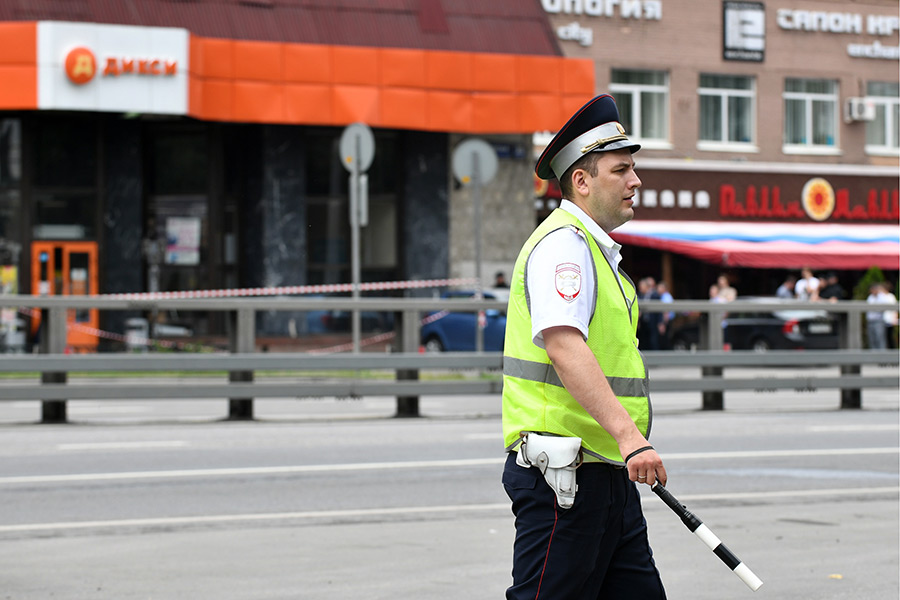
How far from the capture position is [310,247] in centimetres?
2662

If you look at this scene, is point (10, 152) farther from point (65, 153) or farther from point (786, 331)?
point (786, 331)

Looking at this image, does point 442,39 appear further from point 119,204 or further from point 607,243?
point 607,243

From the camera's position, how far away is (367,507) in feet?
26.5

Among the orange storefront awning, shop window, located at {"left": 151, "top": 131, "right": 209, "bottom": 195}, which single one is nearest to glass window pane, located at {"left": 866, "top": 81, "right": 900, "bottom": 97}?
the orange storefront awning

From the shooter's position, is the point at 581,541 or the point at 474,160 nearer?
the point at 581,541

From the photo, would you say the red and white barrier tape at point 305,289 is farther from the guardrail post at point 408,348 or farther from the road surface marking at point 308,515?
the road surface marking at point 308,515

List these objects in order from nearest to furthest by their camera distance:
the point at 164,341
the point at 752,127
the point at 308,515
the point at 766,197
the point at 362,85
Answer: the point at 308,515 → the point at 164,341 → the point at 362,85 → the point at 766,197 → the point at 752,127

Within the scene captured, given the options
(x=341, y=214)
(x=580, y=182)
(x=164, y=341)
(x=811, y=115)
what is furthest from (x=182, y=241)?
(x=580, y=182)

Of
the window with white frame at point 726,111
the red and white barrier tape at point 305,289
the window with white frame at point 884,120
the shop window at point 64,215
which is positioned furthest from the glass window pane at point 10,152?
the window with white frame at point 884,120

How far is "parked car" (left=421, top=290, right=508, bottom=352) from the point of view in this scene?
55.3ft

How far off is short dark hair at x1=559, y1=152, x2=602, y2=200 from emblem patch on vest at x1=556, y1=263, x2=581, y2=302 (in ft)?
0.90

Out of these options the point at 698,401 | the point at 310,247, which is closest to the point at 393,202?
the point at 310,247

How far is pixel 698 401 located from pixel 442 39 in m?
11.8

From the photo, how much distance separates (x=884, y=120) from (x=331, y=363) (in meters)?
25.9
